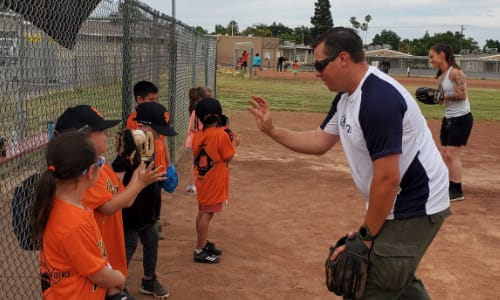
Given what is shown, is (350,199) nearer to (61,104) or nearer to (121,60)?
(121,60)

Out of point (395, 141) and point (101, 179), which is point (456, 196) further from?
point (101, 179)

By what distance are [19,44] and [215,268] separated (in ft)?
8.25

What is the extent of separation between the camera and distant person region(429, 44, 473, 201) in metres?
7.06

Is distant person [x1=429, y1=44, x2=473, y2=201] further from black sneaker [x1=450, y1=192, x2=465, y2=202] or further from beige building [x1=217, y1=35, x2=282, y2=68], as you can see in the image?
beige building [x1=217, y1=35, x2=282, y2=68]

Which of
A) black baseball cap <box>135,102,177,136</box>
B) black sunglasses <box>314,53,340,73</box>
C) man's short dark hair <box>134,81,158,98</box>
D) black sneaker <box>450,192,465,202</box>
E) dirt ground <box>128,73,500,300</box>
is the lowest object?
dirt ground <box>128,73,500,300</box>

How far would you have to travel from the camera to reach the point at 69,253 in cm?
240

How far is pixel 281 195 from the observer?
731 cm

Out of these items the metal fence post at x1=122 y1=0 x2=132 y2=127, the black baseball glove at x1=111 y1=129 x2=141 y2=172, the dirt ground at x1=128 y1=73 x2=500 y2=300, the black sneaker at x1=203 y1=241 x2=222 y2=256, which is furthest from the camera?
the metal fence post at x1=122 y1=0 x2=132 y2=127

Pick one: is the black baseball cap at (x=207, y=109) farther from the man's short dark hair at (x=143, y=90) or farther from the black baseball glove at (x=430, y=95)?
the black baseball glove at (x=430, y=95)

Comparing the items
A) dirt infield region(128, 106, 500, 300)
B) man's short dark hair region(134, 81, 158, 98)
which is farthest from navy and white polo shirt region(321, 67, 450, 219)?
man's short dark hair region(134, 81, 158, 98)

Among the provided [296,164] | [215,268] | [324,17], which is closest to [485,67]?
[324,17]

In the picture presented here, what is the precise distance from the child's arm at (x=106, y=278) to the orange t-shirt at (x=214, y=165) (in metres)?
2.30

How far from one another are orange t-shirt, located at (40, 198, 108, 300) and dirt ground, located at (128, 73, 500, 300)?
5.81 ft

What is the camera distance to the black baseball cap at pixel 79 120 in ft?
9.69
